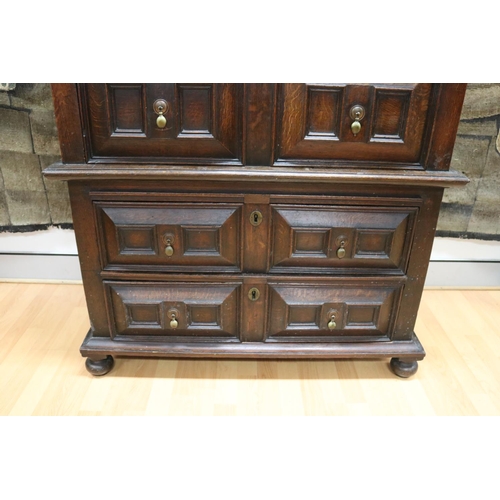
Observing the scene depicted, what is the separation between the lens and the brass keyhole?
→ 1193 mm

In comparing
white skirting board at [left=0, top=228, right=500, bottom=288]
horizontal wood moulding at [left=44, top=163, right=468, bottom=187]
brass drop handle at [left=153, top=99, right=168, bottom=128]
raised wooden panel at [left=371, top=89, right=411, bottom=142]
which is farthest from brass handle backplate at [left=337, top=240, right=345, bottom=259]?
white skirting board at [left=0, top=228, right=500, bottom=288]

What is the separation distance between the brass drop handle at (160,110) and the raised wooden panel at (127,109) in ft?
0.11

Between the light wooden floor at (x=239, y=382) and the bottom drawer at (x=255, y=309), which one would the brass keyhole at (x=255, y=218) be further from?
the light wooden floor at (x=239, y=382)

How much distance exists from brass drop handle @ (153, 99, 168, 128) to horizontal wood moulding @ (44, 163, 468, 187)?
4.4 inches

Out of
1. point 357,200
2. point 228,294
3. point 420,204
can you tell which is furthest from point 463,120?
point 228,294

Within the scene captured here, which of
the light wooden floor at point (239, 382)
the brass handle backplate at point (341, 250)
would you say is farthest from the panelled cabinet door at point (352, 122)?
the light wooden floor at point (239, 382)

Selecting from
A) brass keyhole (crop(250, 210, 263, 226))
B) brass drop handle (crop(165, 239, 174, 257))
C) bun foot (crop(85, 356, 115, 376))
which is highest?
brass keyhole (crop(250, 210, 263, 226))

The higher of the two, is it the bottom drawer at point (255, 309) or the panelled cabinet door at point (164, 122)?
the panelled cabinet door at point (164, 122)

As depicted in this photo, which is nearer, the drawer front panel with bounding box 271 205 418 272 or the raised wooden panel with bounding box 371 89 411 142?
the raised wooden panel with bounding box 371 89 411 142

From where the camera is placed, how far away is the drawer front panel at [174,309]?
4.33 ft

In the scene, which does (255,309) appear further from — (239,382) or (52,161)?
(52,161)

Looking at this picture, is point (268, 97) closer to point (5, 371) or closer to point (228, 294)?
point (228, 294)

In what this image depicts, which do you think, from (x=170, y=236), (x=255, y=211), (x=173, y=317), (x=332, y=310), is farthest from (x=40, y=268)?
(x=332, y=310)

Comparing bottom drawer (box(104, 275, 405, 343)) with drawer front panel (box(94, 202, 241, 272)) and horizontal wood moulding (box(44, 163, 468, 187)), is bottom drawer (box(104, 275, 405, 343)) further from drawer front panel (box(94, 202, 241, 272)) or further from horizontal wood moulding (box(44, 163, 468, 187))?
horizontal wood moulding (box(44, 163, 468, 187))
